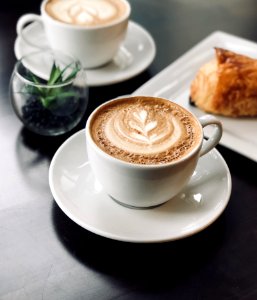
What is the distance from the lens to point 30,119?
37.9 inches

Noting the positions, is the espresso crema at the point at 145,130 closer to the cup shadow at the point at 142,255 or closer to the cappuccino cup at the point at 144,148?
the cappuccino cup at the point at 144,148

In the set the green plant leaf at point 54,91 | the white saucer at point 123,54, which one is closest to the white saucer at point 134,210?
the green plant leaf at point 54,91

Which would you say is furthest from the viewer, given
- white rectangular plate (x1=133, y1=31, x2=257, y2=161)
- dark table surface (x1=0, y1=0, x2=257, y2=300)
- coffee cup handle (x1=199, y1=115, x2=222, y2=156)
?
white rectangular plate (x1=133, y1=31, x2=257, y2=161)

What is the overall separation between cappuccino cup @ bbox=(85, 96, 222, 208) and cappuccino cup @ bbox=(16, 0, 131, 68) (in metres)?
0.30

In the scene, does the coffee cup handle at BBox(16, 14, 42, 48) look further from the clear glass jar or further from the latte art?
the latte art

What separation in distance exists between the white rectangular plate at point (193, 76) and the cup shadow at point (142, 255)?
8.4 inches

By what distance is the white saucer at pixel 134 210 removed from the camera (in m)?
0.72

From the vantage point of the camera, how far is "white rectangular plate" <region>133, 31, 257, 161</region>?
0.93m

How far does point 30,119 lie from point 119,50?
371 mm

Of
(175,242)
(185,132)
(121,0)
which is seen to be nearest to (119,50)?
(121,0)

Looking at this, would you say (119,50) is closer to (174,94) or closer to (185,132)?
(174,94)

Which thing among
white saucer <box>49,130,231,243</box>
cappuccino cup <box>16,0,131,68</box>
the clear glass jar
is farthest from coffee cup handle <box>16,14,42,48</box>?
white saucer <box>49,130,231,243</box>

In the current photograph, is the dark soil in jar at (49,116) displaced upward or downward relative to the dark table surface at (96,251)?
upward

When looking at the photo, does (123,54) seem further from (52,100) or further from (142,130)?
(142,130)
